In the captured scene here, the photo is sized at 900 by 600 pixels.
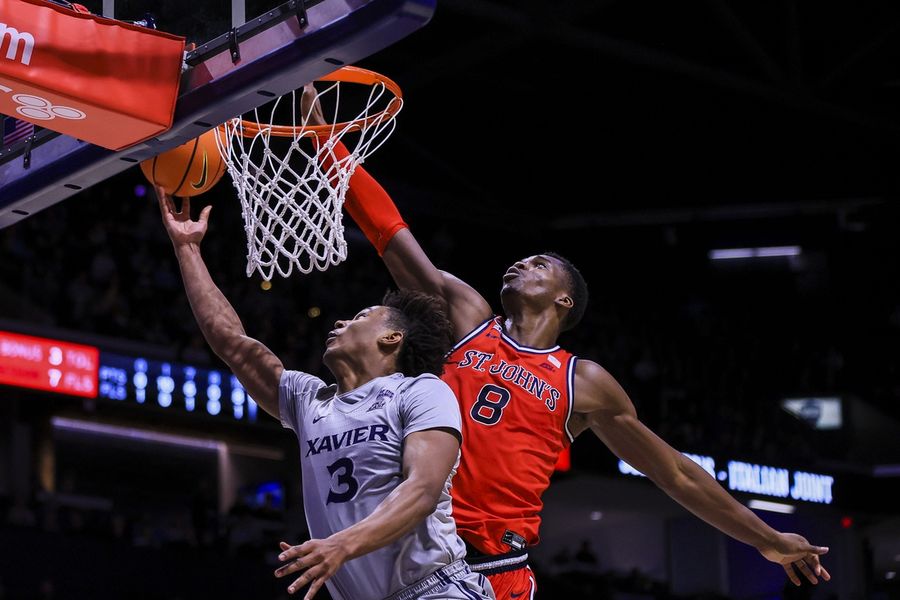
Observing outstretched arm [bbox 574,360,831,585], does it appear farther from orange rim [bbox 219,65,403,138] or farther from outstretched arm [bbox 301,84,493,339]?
orange rim [bbox 219,65,403,138]

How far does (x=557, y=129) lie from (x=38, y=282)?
7.61 metres

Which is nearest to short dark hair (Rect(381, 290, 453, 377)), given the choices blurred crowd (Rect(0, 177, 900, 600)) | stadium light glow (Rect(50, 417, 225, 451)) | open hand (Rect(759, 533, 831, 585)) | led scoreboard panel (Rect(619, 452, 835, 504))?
open hand (Rect(759, 533, 831, 585))

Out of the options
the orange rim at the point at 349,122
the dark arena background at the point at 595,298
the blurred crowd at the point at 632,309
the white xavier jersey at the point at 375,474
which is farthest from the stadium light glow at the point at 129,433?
the white xavier jersey at the point at 375,474

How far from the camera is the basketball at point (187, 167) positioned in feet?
16.9

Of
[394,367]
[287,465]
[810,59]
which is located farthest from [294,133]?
[287,465]

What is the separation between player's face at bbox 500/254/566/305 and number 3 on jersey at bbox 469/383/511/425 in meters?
0.50

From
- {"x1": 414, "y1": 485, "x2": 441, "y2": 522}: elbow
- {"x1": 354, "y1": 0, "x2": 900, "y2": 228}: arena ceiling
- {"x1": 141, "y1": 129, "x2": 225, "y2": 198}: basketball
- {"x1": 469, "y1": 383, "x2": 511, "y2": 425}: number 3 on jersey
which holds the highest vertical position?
{"x1": 354, "y1": 0, "x2": 900, "y2": 228}: arena ceiling

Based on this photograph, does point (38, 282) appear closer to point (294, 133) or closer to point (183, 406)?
point (183, 406)

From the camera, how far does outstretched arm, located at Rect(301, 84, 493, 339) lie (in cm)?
524

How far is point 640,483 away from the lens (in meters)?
19.8

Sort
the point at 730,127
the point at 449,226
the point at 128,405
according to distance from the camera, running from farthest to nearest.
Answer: the point at 449,226, the point at 730,127, the point at 128,405

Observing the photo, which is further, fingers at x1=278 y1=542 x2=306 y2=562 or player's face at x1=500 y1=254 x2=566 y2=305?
player's face at x1=500 y1=254 x2=566 y2=305

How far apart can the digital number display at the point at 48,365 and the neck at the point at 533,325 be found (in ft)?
28.9

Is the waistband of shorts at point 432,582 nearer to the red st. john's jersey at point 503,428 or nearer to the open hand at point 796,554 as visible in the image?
the red st. john's jersey at point 503,428
